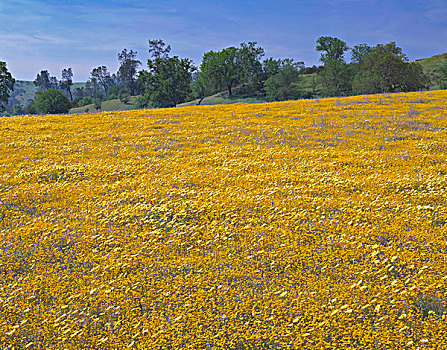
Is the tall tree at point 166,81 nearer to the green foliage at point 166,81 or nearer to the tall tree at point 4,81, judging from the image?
the green foliage at point 166,81

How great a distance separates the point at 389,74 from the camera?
7656 cm

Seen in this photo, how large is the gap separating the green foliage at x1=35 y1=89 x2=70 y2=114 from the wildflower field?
116 m

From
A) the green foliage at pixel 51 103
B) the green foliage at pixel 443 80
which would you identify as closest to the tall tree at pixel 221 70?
the green foliage at pixel 51 103

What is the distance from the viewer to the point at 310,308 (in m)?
4.96

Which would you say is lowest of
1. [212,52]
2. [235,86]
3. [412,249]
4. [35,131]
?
[412,249]

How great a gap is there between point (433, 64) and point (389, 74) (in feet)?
168

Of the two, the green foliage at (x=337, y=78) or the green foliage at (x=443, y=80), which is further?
the green foliage at (x=337, y=78)

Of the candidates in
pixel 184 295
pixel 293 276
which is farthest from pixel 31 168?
pixel 293 276

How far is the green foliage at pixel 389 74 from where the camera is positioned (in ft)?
247

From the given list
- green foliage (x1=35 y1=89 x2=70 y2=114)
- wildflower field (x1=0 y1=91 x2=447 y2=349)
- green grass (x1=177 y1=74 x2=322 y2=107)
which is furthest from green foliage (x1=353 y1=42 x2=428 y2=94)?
green foliage (x1=35 y1=89 x2=70 y2=114)

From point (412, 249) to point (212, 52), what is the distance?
117 meters

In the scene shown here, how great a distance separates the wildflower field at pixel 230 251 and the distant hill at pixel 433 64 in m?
104

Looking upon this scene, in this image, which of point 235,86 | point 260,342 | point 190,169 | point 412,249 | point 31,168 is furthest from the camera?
point 235,86

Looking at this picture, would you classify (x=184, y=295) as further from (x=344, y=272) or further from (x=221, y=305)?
(x=344, y=272)
